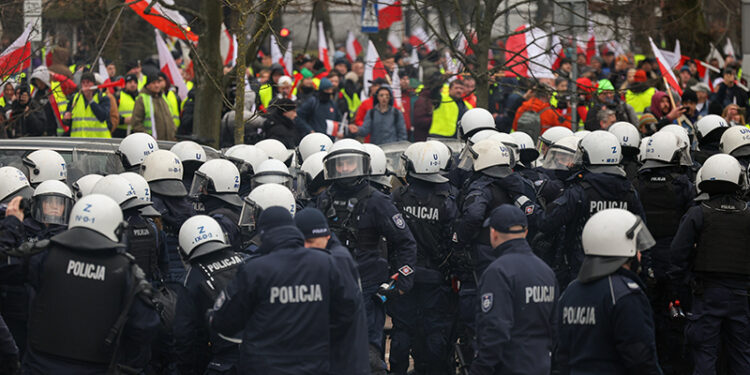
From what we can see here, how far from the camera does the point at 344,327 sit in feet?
22.2

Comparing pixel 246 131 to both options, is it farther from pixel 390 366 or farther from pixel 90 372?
pixel 90 372

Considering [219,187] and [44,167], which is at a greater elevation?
[44,167]

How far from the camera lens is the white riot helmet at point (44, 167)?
385 inches

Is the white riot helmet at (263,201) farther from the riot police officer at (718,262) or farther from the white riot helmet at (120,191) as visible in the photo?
the riot police officer at (718,262)

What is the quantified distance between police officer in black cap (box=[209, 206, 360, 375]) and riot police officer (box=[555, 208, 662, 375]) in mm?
1407

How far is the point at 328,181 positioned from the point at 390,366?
1852 millimetres

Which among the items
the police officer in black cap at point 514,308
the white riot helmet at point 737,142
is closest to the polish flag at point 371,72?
the white riot helmet at point 737,142

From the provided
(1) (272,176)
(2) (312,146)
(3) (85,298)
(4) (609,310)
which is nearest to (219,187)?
(1) (272,176)

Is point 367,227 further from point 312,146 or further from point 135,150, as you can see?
point 135,150

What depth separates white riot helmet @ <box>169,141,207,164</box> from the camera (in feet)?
35.2

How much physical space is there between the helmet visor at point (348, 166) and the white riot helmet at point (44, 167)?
2.53 meters

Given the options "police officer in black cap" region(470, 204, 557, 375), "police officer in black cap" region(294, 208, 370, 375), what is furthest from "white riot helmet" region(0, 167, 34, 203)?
"police officer in black cap" region(470, 204, 557, 375)

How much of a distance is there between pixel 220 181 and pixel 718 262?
425cm

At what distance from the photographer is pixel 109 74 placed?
69.2 feet
